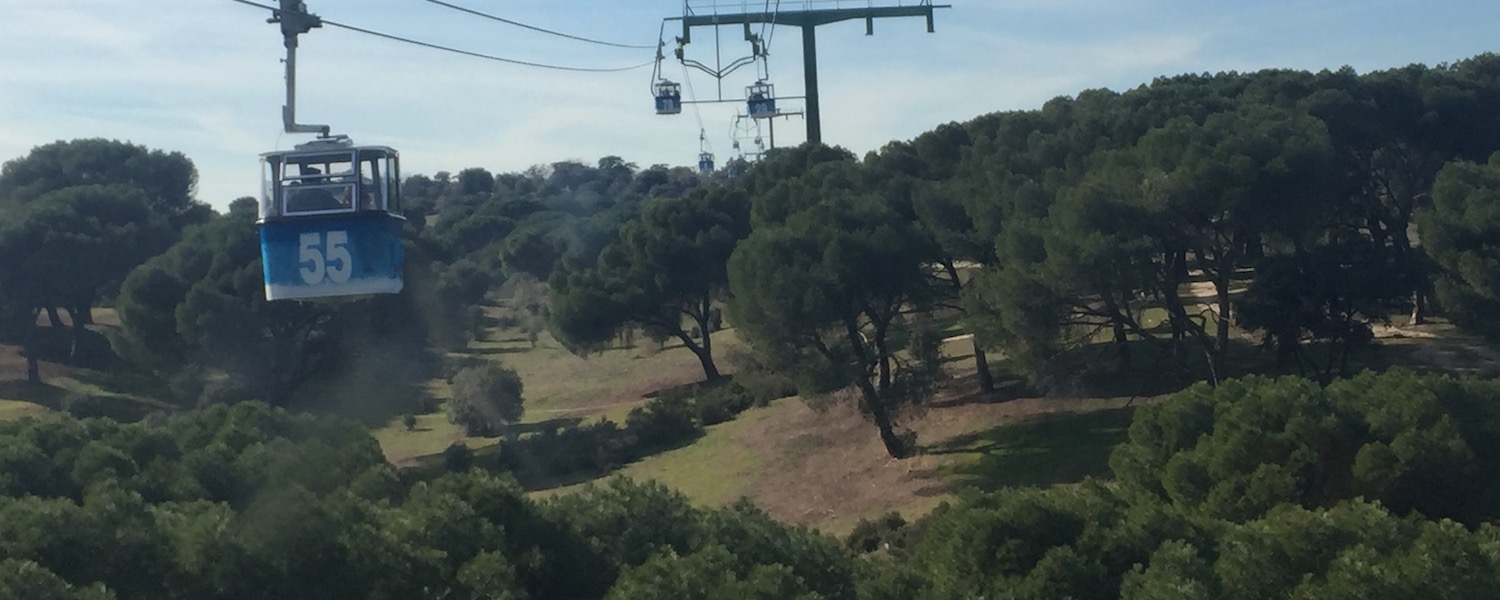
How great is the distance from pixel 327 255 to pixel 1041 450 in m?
19.4

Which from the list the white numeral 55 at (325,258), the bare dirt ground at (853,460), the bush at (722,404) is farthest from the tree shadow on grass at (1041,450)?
the white numeral 55 at (325,258)

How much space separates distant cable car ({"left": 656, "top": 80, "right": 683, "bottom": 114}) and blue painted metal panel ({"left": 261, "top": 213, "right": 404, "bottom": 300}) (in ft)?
66.7

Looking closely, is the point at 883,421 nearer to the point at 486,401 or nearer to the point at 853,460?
the point at 853,460

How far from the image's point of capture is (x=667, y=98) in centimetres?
3491

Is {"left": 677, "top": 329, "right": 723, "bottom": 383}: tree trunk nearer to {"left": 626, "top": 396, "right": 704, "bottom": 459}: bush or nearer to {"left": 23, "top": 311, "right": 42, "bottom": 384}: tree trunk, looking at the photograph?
{"left": 626, "top": 396, "right": 704, "bottom": 459}: bush

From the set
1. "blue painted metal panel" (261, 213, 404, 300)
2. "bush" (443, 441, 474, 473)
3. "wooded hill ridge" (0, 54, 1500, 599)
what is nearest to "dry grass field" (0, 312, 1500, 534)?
"wooded hill ridge" (0, 54, 1500, 599)

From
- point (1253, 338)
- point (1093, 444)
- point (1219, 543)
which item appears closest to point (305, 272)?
point (1219, 543)

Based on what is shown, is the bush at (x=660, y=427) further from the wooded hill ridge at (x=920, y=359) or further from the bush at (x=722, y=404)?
the bush at (x=722, y=404)

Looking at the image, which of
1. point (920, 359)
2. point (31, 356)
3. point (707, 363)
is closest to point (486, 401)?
point (707, 363)

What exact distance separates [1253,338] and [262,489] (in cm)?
2518

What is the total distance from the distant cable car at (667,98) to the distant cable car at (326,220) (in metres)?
20.2

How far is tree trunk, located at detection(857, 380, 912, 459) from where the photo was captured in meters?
31.7

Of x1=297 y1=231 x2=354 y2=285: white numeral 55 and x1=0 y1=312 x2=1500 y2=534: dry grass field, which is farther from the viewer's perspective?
x1=0 y1=312 x2=1500 y2=534: dry grass field

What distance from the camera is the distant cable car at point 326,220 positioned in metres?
14.7
